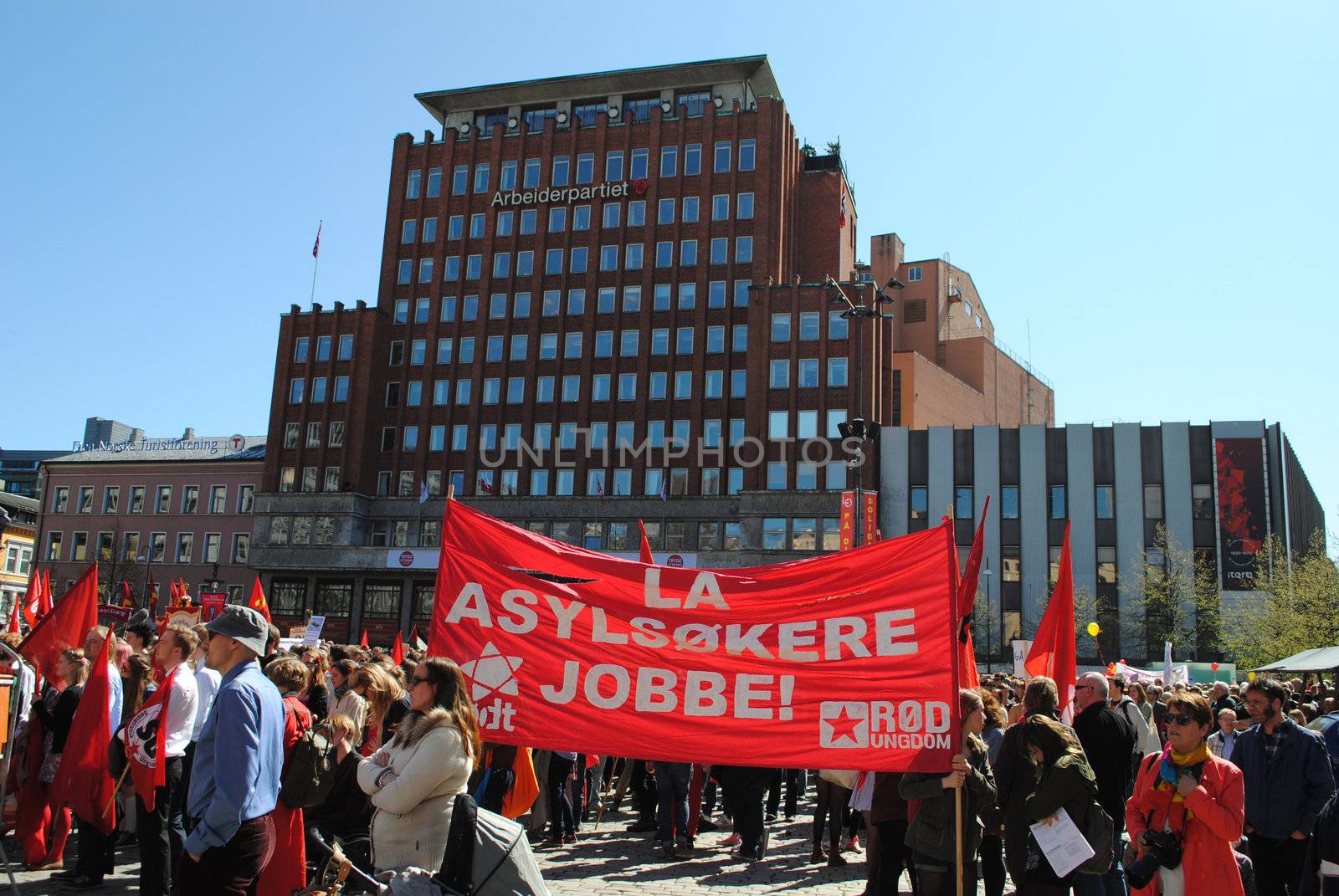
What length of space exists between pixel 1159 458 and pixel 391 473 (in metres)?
44.2

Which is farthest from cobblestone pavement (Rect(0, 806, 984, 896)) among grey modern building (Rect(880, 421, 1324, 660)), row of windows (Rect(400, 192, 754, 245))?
row of windows (Rect(400, 192, 754, 245))

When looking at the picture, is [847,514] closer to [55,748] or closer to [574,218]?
[574,218]

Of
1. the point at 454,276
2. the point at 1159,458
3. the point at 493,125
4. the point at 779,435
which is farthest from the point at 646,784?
the point at 493,125

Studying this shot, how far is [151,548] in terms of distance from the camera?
243 ft

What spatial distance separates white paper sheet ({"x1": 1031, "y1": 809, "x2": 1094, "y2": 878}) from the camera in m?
7.18

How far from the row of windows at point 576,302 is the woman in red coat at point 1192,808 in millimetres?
54454

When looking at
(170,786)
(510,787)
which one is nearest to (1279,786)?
(510,787)

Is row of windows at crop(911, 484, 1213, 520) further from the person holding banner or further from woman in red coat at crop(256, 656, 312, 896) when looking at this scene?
woman in red coat at crop(256, 656, 312, 896)

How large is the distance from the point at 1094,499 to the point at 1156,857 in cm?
5563

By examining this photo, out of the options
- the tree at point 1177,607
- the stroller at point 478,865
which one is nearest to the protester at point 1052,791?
the stroller at point 478,865

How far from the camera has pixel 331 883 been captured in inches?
295

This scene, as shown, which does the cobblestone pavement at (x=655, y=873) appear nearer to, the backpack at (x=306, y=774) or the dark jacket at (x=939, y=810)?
the dark jacket at (x=939, y=810)

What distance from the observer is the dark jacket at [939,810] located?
785 cm

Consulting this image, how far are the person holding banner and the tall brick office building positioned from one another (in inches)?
1961
